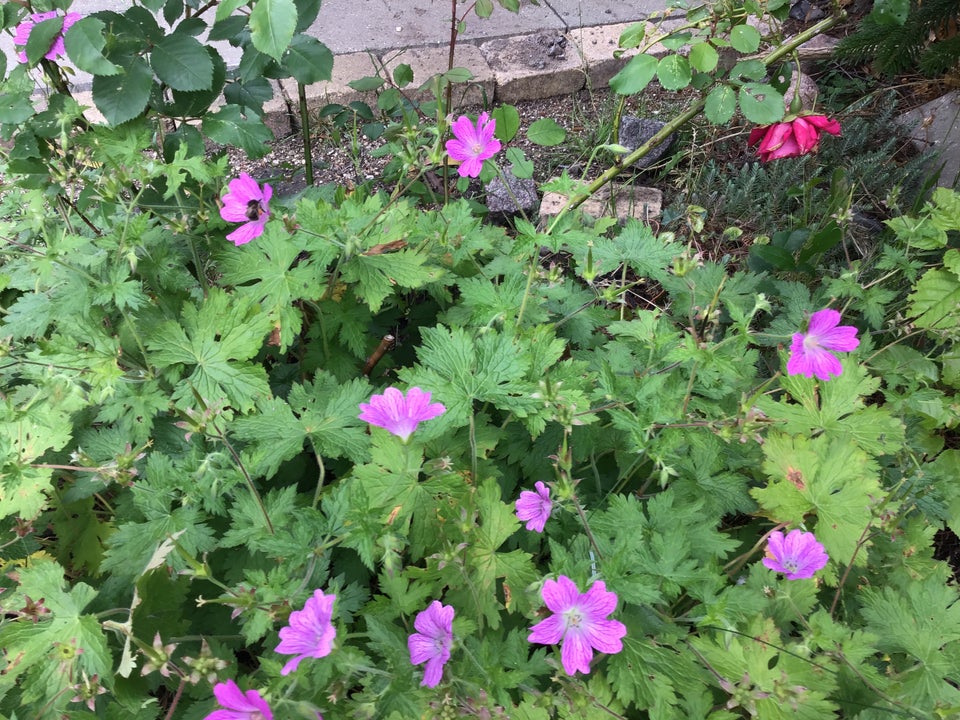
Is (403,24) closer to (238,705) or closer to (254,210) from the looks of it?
(254,210)

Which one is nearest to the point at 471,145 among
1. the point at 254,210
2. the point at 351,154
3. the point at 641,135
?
the point at 254,210

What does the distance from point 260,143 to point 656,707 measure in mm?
1582

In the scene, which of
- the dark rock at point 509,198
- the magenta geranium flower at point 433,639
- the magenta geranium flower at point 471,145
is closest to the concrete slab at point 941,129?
the dark rock at point 509,198

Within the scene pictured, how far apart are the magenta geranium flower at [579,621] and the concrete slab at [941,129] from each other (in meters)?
2.78

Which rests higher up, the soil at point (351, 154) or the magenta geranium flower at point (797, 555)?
the soil at point (351, 154)

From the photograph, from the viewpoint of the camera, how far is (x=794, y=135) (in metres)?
1.90

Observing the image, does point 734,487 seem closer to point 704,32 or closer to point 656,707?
point 656,707

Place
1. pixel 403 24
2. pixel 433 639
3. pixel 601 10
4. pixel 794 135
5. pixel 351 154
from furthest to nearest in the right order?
1. pixel 601 10
2. pixel 403 24
3. pixel 351 154
4. pixel 794 135
5. pixel 433 639

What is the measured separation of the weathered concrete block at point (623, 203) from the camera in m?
2.52

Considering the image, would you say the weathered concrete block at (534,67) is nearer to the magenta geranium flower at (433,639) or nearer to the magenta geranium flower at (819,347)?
the magenta geranium flower at (819,347)

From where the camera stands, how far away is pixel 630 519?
49.3 inches

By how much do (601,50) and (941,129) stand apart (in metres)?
1.65

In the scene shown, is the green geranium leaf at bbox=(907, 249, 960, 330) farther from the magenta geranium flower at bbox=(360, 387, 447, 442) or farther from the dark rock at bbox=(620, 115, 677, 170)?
the magenta geranium flower at bbox=(360, 387, 447, 442)

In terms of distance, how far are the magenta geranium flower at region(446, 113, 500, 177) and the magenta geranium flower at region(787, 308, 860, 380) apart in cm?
80
